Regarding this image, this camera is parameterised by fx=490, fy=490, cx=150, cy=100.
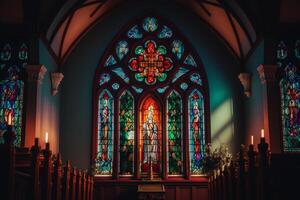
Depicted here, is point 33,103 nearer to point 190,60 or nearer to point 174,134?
point 174,134

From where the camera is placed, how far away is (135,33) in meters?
15.5

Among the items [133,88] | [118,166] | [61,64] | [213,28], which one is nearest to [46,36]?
[61,64]

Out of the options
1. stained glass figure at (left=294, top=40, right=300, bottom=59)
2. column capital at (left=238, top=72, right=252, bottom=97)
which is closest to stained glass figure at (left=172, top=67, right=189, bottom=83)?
column capital at (left=238, top=72, right=252, bottom=97)

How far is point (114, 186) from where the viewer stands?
13898 mm

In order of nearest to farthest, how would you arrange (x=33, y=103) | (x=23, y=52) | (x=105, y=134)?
1. (x=33, y=103)
2. (x=23, y=52)
3. (x=105, y=134)

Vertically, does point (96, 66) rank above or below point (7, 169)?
above

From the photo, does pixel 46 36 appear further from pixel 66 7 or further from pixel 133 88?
pixel 133 88

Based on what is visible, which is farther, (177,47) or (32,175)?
(177,47)

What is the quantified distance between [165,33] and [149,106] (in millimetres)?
2433

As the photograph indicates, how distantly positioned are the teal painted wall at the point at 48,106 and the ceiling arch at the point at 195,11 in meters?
0.46

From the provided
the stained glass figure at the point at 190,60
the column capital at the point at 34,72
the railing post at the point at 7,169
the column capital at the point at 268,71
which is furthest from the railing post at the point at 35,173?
the stained glass figure at the point at 190,60

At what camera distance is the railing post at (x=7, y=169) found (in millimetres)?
4910

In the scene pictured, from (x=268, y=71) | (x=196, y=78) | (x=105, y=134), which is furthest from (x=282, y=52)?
(x=105, y=134)

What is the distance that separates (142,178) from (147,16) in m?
5.10
